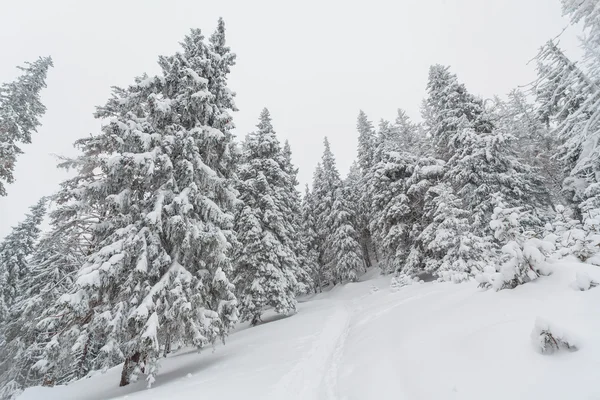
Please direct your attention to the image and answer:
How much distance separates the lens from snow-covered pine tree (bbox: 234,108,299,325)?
60.6 ft

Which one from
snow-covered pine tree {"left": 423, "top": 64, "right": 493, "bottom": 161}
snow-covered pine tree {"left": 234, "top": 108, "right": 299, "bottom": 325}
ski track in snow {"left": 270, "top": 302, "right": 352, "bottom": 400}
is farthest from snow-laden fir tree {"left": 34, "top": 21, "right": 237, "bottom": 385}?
snow-covered pine tree {"left": 423, "top": 64, "right": 493, "bottom": 161}

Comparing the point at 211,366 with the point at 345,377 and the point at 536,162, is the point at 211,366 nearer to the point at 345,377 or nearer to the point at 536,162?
the point at 345,377

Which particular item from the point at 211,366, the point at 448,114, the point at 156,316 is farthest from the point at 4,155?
the point at 448,114

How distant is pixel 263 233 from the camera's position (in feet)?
65.2

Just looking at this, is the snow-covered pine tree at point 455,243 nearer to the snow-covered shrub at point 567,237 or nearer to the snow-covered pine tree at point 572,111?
the snow-covered pine tree at point 572,111

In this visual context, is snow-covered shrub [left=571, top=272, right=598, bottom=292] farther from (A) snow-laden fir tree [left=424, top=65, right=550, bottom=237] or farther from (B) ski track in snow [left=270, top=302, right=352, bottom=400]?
(A) snow-laden fir tree [left=424, top=65, right=550, bottom=237]

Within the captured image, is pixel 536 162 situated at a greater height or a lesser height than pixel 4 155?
lesser

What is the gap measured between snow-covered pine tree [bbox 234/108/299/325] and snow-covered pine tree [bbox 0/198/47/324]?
17.5 metres

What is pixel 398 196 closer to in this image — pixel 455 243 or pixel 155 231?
pixel 455 243

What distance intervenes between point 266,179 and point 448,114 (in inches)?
568

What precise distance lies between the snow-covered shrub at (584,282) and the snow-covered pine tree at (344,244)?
27.2 m

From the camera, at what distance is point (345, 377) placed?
6.29 m

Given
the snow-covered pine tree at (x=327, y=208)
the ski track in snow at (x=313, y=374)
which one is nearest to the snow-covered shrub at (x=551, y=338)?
the ski track in snow at (x=313, y=374)

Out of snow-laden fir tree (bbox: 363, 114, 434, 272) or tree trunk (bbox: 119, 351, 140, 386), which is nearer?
tree trunk (bbox: 119, 351, 140, 386)
